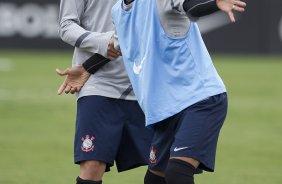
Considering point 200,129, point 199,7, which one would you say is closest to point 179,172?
point 200,129

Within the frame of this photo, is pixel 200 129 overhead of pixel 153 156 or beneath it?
overhead

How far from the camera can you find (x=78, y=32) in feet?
23.6

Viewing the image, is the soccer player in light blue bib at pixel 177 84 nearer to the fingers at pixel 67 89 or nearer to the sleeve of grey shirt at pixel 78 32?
the sleeve of grey shirt at pixel 78 32

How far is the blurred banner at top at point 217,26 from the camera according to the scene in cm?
2378

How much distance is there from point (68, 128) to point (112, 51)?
652 centimetres

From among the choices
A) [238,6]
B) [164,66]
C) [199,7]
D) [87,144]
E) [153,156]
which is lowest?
[87,144]

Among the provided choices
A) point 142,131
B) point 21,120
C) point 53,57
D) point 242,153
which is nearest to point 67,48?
point 53,57

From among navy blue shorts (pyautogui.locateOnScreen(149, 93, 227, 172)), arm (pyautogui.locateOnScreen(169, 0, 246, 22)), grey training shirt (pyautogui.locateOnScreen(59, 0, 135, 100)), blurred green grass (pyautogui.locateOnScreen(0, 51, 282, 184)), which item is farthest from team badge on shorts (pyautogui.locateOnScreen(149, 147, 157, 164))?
blurred green grass (pyautogui.locateOnScreen(0, 51, 282, 184))

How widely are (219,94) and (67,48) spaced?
60.6ft

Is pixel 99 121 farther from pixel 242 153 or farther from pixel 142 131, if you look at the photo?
pixel 242 153

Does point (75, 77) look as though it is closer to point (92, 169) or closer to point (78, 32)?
point (78, 32)

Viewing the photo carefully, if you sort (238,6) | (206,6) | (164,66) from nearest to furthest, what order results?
(238,6) → (206,6) → (164,66)

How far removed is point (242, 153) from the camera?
1173cm

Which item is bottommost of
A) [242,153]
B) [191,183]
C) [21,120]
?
[21,120]
